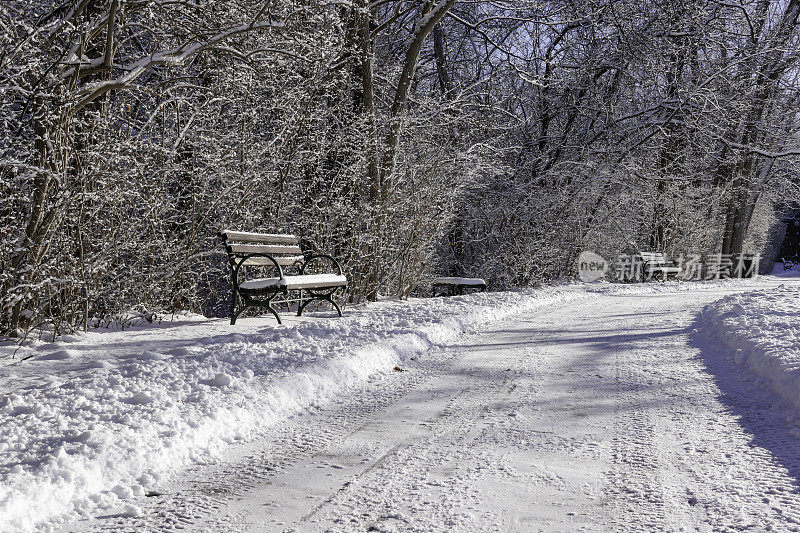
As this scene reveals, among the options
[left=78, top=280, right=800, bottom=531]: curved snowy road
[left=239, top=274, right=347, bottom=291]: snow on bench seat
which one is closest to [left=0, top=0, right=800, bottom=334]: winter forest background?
[left=239, top=274, right=347, bottom=291]: snow on bench seat

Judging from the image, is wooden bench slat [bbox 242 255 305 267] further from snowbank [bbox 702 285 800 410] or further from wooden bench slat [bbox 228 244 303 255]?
snowbank [bbox 702 285 800 410]

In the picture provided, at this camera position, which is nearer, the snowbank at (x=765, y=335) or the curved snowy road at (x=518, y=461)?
the curved snowy road at (x=518, y=461)

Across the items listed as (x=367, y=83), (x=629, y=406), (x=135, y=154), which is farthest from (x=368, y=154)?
(x=629, y=406)

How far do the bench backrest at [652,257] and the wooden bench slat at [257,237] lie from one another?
49.0 feet

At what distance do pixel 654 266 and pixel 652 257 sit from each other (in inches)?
16.7

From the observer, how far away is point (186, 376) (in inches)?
184

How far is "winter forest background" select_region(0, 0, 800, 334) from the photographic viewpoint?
20.0 ft

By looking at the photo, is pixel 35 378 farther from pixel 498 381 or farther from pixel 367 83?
pixel 367 83

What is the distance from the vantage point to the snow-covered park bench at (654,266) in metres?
21.2

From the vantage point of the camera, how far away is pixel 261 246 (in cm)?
835

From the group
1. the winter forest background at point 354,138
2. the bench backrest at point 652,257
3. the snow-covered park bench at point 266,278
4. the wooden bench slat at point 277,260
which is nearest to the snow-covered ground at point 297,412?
the snow-covered park bench at point 266,278

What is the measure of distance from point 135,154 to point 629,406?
566 cm

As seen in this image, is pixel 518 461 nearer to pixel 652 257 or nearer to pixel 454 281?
pixel 454 281

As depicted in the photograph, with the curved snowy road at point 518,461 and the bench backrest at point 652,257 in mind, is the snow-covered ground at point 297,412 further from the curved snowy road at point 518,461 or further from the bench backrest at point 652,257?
the bench backrest at point 652,257
